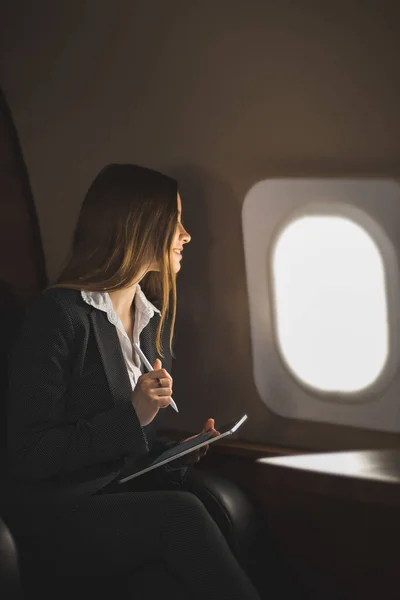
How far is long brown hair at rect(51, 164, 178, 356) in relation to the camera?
190cm

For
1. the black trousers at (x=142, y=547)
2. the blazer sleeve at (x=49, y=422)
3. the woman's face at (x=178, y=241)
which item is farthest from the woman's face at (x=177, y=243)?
the black trousers at (x=142, y=547)

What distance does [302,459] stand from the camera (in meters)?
2.00

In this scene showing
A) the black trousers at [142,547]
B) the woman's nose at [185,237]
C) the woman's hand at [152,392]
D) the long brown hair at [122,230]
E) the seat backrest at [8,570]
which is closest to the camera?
the seat backrest at [8,570]

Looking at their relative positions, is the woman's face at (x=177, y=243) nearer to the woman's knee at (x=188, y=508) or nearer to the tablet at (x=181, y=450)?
the tablet at (x=181, y=450)

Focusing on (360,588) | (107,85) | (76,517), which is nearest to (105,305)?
(76,517)

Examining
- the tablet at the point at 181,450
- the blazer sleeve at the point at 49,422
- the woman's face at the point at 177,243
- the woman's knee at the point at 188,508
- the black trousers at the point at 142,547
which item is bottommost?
the black trousers at the point at 142,547

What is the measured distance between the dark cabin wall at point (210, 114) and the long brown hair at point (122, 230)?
186 millimetres

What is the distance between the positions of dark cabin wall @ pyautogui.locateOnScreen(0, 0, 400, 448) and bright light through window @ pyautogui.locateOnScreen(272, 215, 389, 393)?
12 centimetres

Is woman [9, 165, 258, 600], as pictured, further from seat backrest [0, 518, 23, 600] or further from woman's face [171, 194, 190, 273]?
seat backrest [0, 518, 23, 600]

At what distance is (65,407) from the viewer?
6.12 ft

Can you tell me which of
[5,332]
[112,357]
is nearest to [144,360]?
[112,357]

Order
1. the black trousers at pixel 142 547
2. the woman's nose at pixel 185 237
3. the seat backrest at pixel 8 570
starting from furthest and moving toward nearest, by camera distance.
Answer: the woman's nose at pixel 185 237
the black trousers at pixel 142 547
the seat backrest at pixel 8 570

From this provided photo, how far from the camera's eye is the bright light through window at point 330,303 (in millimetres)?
1919

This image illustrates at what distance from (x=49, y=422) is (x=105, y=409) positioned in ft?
0.41
